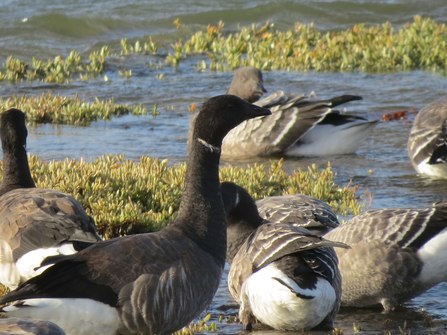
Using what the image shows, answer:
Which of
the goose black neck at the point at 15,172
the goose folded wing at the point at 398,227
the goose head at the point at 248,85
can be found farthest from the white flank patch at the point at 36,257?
the goose head at the point at 248,85

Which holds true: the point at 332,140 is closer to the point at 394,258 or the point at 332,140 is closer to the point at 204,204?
the point at 394,258

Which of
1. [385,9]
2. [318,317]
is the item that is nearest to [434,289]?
[318,317]

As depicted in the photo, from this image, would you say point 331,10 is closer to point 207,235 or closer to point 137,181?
point 137,181

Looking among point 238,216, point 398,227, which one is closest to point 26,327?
point 238,216

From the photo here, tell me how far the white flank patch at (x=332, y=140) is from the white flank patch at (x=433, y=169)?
159 cm

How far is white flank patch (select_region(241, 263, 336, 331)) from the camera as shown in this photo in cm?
505

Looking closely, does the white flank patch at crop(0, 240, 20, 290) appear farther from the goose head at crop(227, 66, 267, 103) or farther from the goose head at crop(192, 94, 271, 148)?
the goose head at crop(227, 66, 267, 103)

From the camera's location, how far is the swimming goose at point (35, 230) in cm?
543

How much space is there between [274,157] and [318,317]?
237 inches

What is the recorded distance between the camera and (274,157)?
1103cm

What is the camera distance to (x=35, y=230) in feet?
18.2

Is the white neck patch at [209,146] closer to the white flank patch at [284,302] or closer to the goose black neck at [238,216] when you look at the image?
the white flank patch at [284,302]

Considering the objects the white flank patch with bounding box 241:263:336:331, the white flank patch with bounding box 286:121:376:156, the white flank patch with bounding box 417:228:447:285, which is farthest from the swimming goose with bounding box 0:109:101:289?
the white flank patch with bounding box 286:121:376:156

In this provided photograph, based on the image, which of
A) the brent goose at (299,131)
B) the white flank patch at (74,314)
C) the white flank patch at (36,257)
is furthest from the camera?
the brent goose at (299,131)
